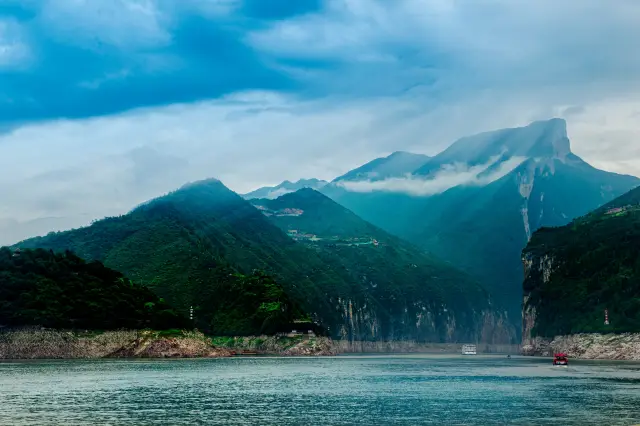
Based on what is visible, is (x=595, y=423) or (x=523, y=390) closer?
(x=595, y=423)

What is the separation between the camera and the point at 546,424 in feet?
279

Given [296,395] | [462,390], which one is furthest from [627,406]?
[296,395]

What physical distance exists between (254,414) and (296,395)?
3111 centimetres

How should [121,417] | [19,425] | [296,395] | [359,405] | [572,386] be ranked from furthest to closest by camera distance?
[572,386], [296,395], [359,405], [121,417], [19,425]

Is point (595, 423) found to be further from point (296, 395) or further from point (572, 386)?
point (572, 386)

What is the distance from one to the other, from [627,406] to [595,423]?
69.4 feet

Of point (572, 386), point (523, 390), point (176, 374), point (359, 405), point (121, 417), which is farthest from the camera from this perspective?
point (176, 374)

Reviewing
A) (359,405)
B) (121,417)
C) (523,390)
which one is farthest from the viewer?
(523,390)

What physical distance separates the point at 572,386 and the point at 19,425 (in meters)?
101

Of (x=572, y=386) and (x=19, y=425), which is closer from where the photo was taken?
(x=19, y=425)

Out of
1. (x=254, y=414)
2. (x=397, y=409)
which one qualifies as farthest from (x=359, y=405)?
(x=254, y=414)

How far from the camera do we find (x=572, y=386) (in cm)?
14825

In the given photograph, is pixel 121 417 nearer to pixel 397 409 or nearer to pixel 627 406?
pixel 397 409

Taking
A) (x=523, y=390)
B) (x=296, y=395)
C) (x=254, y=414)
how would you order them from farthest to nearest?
(x=523, y=390), (x=296, y=395), (x=254, y=414)
